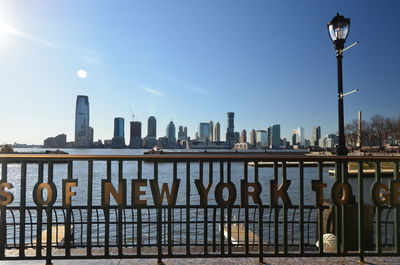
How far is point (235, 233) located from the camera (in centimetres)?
1020

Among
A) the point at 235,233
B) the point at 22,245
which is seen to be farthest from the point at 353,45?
the point at 22,245

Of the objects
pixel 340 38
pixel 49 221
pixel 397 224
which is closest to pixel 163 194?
pixel 49 221

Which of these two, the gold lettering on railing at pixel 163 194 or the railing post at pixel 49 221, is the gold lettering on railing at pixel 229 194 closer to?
the gold lettering on railing at pixel 163 194

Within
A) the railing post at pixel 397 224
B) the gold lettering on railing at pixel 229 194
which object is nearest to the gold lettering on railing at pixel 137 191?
the gold lettering on railing at pixel 229 194

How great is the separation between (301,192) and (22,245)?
407cm

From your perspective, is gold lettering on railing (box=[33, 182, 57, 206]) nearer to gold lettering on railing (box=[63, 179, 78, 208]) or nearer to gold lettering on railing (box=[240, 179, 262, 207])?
gold lettering on railing (box=[63, 179, 78, 208])

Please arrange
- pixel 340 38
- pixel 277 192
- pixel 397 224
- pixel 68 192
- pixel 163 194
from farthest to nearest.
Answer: pixel 340 38, pixel 397 224, pixel 277 192, pixel 163 194, pixel 68 192

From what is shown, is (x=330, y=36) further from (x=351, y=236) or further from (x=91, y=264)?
(x=91, y=264)

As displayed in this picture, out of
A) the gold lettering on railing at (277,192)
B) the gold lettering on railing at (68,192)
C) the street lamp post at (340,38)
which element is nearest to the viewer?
the gold lettering on railing at (68,192)

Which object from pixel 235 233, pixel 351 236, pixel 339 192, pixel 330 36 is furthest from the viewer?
pixel 235 233

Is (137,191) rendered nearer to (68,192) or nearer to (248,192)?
(68,192)

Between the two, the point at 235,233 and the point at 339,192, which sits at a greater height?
the point at 339,192

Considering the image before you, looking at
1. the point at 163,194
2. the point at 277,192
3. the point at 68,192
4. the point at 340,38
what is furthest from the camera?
the point at 340,38

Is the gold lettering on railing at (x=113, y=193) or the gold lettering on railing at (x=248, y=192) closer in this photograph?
the gold lettering on railing at (x=113, y=193)
